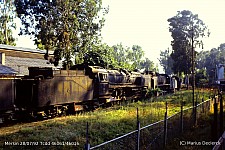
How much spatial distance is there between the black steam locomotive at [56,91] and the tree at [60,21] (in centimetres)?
659

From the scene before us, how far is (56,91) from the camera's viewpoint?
1496 cm

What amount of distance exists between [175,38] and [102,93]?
110ft

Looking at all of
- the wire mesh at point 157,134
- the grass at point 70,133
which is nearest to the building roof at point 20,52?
the grass at point 70,133

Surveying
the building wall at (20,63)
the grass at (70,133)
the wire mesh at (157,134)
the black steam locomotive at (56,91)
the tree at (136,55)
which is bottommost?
the grass at (70,133)

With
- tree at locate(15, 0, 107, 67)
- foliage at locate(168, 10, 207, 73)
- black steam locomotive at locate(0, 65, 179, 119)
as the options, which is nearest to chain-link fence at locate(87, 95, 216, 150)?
black steam locomotive at locate(0, 65, 179, 119)

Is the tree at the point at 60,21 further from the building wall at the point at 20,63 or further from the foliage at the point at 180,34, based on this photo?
the foliage at the point at 180,34

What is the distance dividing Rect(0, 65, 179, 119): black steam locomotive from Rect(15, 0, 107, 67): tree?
6592 millimetres

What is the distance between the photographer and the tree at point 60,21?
82.8 ft

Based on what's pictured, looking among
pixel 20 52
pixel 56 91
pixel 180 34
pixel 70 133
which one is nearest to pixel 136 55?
pixel 180 34

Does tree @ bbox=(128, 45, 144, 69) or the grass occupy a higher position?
tree @ bbox=(128, 45, 144, 69)

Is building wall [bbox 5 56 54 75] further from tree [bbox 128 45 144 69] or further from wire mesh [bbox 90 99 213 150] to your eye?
tree [bbox 128 45 144 69]

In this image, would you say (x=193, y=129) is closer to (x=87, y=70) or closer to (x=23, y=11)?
(x=87, y=70)

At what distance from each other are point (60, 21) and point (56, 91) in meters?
12.0

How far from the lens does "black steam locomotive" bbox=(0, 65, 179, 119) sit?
12953 mm
